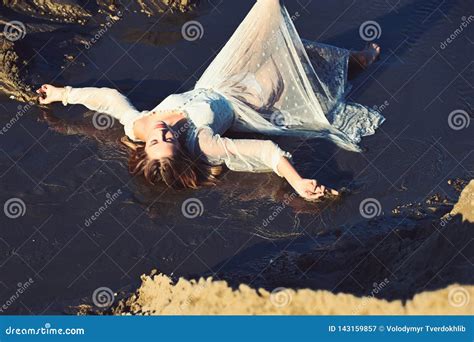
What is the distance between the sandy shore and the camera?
214 inches

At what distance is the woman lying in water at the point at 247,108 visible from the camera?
24.2ft

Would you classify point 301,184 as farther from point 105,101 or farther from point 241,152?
point 105,101

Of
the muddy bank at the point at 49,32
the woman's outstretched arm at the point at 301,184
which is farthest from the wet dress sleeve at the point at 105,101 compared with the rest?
the woman's outstretched arm at the point at 301,184

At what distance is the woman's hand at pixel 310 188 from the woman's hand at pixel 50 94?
2.51 meters

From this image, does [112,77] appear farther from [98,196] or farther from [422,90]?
[422,90]

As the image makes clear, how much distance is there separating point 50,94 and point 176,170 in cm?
167

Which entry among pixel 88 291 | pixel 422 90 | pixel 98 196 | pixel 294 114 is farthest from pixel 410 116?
pixel 88 291

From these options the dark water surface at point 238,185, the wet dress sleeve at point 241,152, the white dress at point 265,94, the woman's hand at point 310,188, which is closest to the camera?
the dark water surface at point 238,185

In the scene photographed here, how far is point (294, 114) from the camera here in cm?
795

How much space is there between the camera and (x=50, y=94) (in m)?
8.10

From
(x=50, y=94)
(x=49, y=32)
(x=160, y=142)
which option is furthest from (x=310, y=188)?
(x=49, y=32)

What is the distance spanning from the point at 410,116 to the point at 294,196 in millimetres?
1628

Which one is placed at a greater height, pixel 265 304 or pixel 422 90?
pixel 422 90

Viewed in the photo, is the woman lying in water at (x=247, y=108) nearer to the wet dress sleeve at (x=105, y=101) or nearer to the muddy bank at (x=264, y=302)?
the wet dress sleeve at (x=105, y=101)
